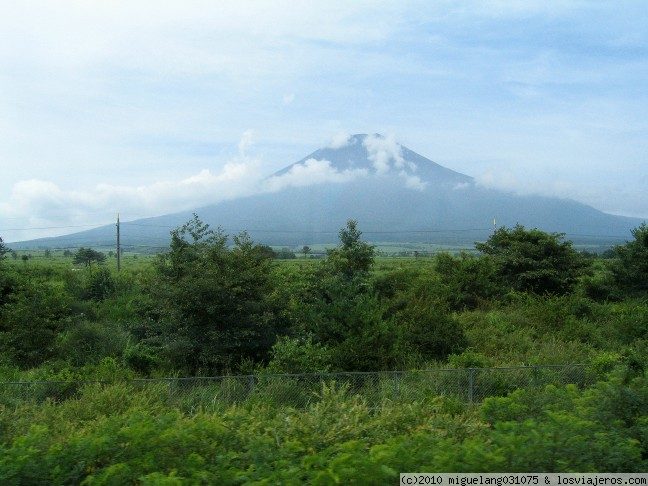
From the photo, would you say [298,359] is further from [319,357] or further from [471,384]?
[471,384]

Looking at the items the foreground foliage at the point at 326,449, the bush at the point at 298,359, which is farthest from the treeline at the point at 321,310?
the foreground foliage at the point at 326,449

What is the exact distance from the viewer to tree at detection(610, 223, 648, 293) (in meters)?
33.5

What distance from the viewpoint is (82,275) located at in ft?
131

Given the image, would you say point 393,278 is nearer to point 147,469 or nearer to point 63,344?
point 63,344

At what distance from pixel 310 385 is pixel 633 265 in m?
25.3

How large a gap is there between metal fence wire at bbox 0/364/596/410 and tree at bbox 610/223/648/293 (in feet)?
69.9

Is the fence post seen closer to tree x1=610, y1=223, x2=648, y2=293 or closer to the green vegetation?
the green vegetation

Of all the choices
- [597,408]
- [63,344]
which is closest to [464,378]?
[597,408]

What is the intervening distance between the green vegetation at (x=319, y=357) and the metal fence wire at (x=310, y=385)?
0.44ft

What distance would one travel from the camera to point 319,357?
1780 centimetres

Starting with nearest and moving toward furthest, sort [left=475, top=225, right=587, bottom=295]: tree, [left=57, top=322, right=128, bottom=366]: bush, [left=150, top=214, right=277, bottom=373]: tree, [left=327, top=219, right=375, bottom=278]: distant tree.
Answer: [left=150, top=214, right=277, bottom=373]: tree < [left=57, top=322, right=128, bottom=366]: bush < [left=327, top=219, right=375, bottom=278]: distant tree < [left=475, top=225, right=587, bottom=295]: tree

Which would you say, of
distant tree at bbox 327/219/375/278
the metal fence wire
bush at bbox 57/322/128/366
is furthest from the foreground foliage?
distant tree at bbox 327/219/375/278

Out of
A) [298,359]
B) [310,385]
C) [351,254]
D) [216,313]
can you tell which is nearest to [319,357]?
[298,359]

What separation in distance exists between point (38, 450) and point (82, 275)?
37.5 meters
